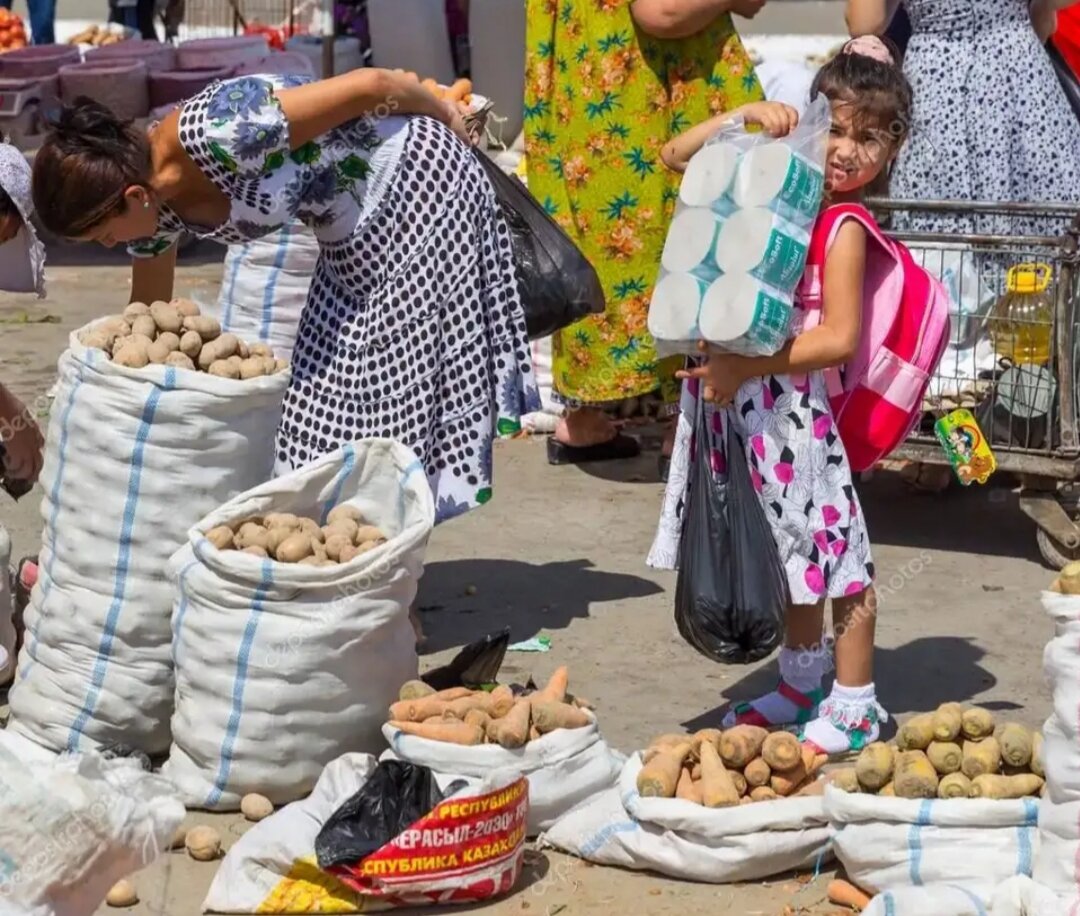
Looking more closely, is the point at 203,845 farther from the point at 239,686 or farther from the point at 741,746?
the point at 741,746

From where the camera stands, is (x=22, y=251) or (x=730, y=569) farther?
(x=22, y=251)

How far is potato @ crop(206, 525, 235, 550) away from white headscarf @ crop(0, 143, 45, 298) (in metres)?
1.04

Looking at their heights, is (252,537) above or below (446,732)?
above

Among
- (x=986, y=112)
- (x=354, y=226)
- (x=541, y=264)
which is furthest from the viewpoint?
(x=986, y=112)

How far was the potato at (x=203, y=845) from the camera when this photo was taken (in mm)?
3900

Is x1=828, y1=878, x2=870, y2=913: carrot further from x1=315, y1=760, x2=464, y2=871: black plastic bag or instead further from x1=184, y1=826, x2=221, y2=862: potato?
x1=184, y1=826, x2=221, y2=862: potato

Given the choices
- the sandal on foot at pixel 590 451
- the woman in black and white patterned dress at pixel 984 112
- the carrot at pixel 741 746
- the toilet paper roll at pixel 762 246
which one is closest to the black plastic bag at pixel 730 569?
the carrot at pixel 741 746

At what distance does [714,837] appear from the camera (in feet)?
12.2

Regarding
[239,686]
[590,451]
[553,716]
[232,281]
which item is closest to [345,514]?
[239,686]

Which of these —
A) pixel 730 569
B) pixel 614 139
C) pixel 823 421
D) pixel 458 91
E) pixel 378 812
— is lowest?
pixel 378 812

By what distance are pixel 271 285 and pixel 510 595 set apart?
152 cm

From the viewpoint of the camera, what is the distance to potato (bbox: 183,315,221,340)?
433 centimetres

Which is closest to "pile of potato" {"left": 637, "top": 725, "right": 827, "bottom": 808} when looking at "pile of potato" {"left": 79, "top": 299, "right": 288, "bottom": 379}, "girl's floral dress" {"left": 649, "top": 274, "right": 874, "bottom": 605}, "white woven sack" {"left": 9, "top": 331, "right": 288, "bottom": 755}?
"girl's floral dress" {"left": 649, "top": 274, "right": 874, "bottom": 605}

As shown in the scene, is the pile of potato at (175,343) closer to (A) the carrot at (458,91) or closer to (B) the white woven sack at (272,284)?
(A) the carrot at (458,91)
